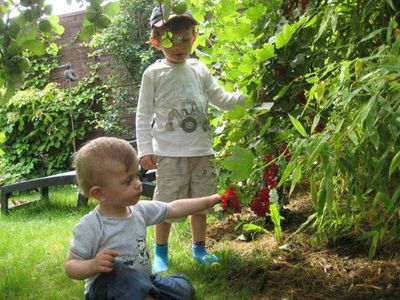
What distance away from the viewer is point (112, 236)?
72.2 inches

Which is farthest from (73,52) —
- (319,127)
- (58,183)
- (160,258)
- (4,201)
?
(319,127)

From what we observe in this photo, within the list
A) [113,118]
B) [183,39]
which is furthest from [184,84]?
[113,118]

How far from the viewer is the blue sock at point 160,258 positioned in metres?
2.43

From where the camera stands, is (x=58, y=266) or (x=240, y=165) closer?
(x=240, y=165)

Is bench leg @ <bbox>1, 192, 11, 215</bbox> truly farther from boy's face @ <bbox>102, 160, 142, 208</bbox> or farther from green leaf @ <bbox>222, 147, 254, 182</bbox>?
green leaf @ <bbox>222, 147, 254, 182</bbox>

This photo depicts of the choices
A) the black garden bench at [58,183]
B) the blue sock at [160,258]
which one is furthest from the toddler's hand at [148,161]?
the black garden bench at [58,183]

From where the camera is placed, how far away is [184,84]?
256 centimetres

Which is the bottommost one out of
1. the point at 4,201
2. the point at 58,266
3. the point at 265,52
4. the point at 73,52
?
the point at 4,201

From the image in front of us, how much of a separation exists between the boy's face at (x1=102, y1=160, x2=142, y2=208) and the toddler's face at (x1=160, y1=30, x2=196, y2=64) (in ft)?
2.96

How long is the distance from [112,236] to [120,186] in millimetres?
192

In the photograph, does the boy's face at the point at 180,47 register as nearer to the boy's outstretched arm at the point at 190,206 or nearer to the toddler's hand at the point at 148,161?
the toddler's hand at the point at 148,161

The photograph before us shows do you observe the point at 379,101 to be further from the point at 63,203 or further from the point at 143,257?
the point at 63,203

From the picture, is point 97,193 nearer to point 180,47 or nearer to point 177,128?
point 177,128

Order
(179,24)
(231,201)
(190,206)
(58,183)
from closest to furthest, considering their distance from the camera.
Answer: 1. (231,201)
2. (190,206)
3. (179,24)
4. (58,183)
